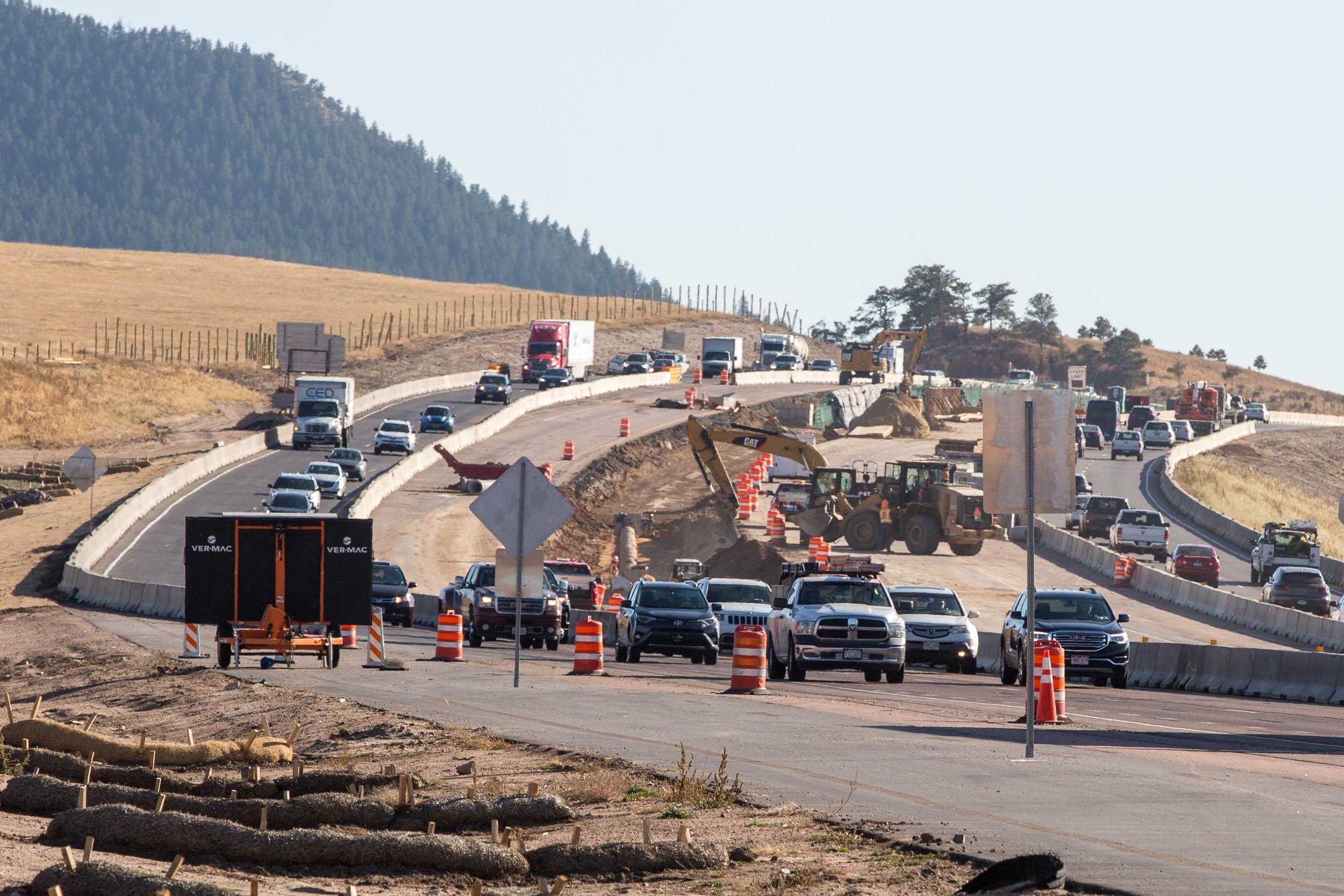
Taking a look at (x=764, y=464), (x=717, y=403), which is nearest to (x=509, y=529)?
(x=764, y=464)

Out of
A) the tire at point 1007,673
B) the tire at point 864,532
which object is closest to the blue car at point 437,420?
the tire at point 864,532

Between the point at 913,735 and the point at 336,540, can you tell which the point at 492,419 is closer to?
the point at 336,540

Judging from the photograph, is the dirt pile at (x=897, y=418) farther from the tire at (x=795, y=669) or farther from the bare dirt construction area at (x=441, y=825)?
the bare dirt construction area at (x=441, y=825)

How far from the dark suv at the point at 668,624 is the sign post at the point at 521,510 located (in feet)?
33.0

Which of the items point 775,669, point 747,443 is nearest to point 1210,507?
point 747,443

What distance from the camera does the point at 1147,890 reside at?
966 centimetres

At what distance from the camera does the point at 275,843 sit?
11.9m

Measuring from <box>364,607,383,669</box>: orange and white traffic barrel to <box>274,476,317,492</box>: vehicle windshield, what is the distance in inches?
1258

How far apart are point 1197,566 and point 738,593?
84.9 ft

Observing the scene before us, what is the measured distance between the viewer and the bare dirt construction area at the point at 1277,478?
8862 centimetres

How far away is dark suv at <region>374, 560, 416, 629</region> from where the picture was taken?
40312 millimetres

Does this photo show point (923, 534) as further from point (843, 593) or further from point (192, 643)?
point (192, 643)

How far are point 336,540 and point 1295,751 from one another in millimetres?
14904

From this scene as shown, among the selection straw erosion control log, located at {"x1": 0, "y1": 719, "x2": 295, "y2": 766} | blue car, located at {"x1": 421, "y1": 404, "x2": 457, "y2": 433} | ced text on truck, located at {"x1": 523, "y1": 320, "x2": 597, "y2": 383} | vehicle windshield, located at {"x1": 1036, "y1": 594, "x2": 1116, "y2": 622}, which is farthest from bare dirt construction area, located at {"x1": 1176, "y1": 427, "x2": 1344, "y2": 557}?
straw erosion control log, located at {"x1": 0, "y1": 719, "x2": 295, "y2": 766}
